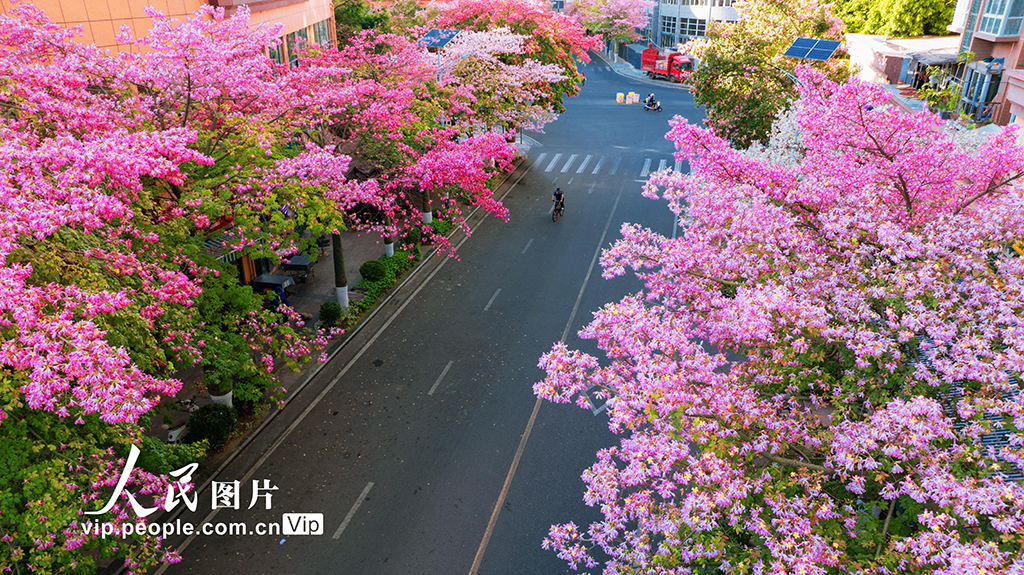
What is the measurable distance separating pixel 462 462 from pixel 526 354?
516 cm

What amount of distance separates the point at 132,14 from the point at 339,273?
1066 cm

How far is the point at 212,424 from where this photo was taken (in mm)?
14656

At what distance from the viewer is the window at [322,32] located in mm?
32438

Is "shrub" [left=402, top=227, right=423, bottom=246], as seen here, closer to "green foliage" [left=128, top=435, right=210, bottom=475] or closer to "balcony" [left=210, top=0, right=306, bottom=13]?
"balcony" [left=210, top=0, right=306, bottom=13]

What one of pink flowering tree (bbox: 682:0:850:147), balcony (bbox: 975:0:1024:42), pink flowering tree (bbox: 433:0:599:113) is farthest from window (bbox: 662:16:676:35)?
balcony (bbox: 975:0:1024:42)

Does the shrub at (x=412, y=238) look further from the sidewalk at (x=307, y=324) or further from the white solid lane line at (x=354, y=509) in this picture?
the white solid lane line at (x=354, y=509)

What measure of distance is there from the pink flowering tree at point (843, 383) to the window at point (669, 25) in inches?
3020

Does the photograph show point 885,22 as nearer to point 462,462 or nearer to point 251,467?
point 462,462

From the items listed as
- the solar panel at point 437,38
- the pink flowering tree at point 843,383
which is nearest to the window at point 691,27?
the solar panel at point 437,38

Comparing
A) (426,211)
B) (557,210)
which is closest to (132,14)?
(426,211)

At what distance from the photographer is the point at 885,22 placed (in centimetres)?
3750

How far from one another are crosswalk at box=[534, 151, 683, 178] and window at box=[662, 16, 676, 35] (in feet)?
155

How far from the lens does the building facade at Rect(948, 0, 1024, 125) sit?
2305 cm

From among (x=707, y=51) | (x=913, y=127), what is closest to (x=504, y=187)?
(x=707, y=51)
